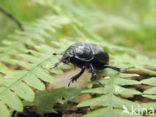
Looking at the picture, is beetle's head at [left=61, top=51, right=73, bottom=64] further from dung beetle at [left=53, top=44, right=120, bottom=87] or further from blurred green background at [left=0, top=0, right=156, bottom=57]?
blurred green background at [left=0, top=0, right=156, bottom=57]

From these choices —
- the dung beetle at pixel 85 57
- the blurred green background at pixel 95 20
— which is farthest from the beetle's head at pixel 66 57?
the blurred green background at pixel 95 20

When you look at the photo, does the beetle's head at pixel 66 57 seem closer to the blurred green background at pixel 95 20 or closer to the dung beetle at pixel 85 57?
the dung beetle at pixel 85 57

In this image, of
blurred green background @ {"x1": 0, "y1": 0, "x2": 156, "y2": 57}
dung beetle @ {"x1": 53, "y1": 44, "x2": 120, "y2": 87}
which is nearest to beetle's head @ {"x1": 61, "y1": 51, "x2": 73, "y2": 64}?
dung beetle @ {"x1": 53, "y1": 44, "x2": 120, "y2": 87}

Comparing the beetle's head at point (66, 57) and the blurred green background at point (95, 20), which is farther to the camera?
the blurred green background at point (95, 20)

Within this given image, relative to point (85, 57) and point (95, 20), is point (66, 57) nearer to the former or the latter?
point (85, 57)

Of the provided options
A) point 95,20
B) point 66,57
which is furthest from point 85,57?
point 95,20

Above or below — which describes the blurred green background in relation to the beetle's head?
above

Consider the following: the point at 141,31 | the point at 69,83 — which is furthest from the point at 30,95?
the point at 141,31

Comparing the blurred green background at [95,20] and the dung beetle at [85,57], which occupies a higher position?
the blurred green background at [95,20]

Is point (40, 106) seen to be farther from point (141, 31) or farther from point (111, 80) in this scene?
point (141, 31)

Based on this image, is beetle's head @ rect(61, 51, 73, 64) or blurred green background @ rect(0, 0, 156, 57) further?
blurred green background @ rect(0, 0, 156, 57)
